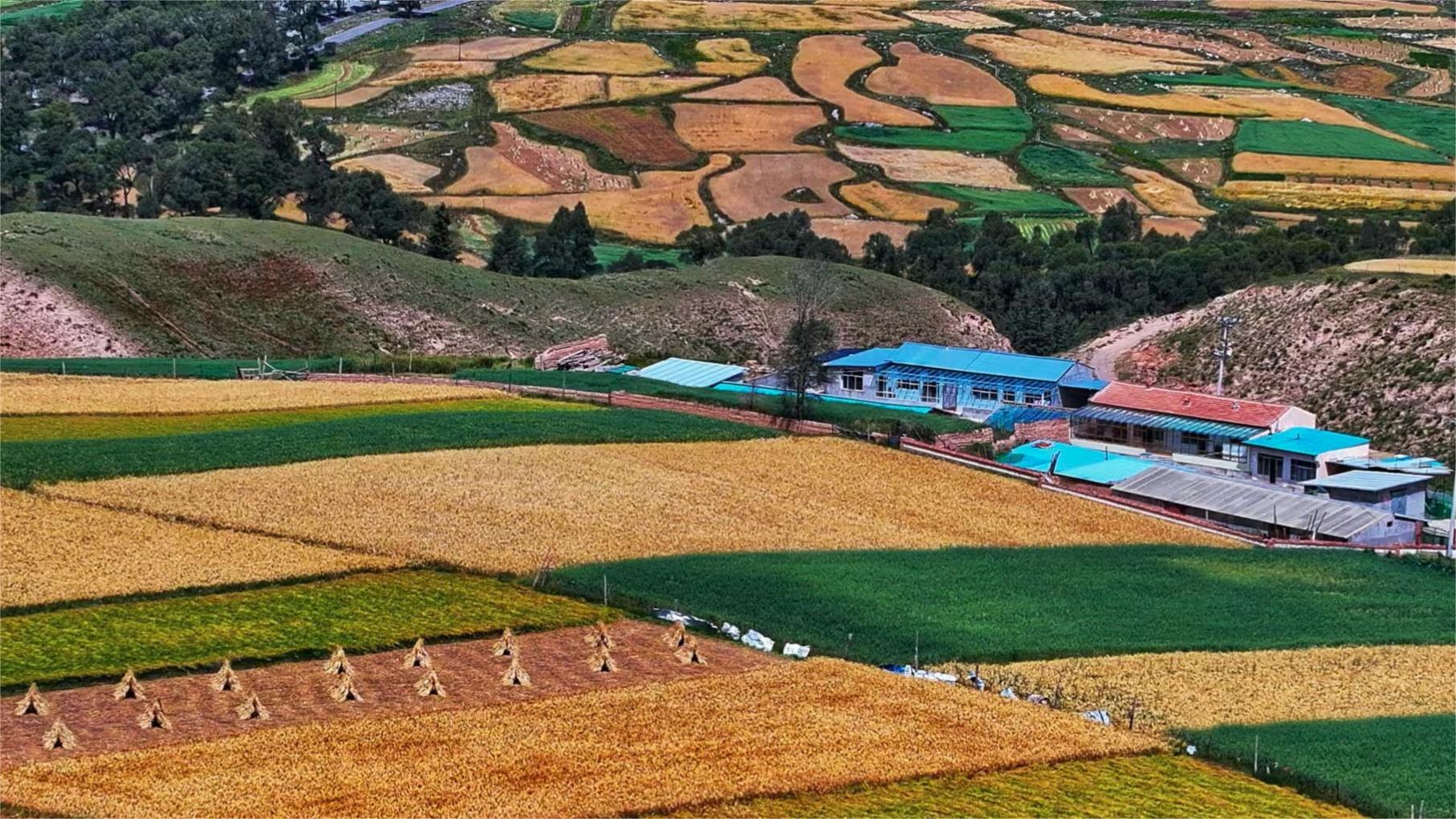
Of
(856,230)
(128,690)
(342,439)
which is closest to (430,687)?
(128,690)

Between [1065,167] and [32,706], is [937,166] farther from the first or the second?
[32,706]

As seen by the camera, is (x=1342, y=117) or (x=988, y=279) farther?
(x=1342, y=117)

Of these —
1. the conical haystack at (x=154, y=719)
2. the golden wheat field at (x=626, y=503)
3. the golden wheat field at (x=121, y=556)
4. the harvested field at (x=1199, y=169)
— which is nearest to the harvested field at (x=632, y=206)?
the harvested field at (x=1199, y=169)

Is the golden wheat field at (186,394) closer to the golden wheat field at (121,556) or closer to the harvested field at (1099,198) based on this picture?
the golden wheat field at (121,556)

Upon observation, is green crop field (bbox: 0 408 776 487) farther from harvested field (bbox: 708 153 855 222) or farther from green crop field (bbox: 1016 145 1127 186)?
green crop field (bbox: 1016 145 1127 186)

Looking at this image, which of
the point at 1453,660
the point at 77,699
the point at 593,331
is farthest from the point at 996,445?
the point at 77,699

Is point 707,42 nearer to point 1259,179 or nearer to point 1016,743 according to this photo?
point 1259,179

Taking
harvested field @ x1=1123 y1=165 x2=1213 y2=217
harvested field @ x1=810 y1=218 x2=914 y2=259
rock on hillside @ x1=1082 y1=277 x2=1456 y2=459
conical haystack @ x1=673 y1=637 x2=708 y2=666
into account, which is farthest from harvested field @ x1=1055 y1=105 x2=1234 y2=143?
conical haystack @ x1=673 y1=637 x2=708 y2=666
